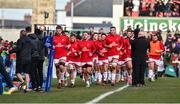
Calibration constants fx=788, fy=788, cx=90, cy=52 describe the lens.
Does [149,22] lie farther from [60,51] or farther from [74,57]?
[60,51]

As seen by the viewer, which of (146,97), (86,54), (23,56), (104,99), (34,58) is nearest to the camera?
(104,99)

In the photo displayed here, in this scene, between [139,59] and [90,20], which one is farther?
[90,20]

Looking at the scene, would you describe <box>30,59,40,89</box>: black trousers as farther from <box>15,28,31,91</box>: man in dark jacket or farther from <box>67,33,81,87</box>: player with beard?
<box>67,33,81,87</box>: player with beard

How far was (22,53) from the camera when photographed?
23844mm

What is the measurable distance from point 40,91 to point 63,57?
8.29ft

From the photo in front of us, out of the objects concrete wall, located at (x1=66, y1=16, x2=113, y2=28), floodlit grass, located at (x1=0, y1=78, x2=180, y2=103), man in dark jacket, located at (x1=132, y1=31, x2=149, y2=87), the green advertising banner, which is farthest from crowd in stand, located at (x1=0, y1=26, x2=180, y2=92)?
concrete wall, located at (x1=66, y1=16, x2=113, y2=28)

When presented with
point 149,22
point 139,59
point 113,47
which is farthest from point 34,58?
point 149,22

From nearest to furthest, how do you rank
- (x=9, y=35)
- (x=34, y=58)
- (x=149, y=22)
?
(x=34, y=58), (x=149, y=22), (x=9, y=35)

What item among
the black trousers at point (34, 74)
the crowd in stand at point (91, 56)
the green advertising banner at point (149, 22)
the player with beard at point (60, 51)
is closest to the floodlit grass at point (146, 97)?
the black trousers at point (34, 74)

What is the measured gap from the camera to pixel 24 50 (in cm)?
2384

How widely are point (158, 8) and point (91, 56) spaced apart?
35897 millimetres

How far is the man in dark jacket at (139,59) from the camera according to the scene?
1036 inches

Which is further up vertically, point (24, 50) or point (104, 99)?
point (24, 50)

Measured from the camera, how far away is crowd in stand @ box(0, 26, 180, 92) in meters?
24.0
